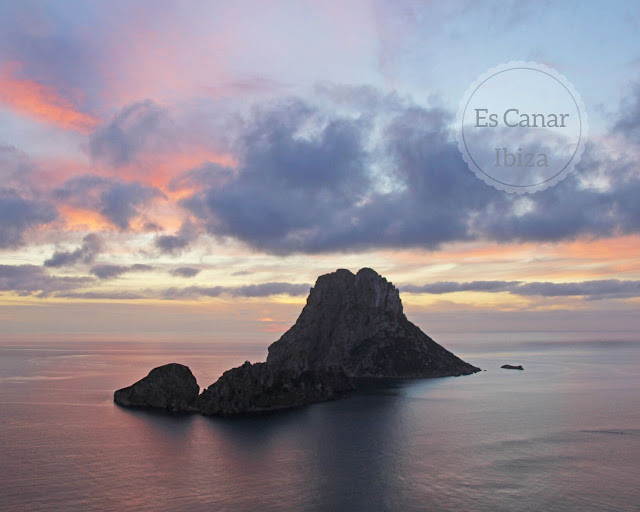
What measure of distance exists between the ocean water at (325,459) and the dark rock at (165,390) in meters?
7.97

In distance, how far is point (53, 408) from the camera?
542 feet

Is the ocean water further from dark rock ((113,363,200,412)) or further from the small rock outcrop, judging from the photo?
the small rock outcrop

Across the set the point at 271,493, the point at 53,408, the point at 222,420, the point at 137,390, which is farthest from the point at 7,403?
the point at 271,493

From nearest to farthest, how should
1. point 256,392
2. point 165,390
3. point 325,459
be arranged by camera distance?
point 325,459, point 256,392, point 165,390

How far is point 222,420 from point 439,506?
81.3 meters

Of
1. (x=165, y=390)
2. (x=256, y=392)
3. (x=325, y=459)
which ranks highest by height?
(x=165, y=390)

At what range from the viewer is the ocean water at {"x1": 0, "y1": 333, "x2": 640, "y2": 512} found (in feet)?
276

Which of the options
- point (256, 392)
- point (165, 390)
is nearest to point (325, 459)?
point (256, 392)

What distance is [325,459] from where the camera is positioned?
354 feet

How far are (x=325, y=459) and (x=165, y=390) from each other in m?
76.7

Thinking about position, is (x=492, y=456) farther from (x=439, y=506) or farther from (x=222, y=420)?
(x=222, y=420)

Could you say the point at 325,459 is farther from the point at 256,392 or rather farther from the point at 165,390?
the point at 165,390

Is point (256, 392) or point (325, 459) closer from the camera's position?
point (325, 459)

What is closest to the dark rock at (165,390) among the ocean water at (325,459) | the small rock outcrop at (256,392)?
the small rock outcrop at (256,392)
